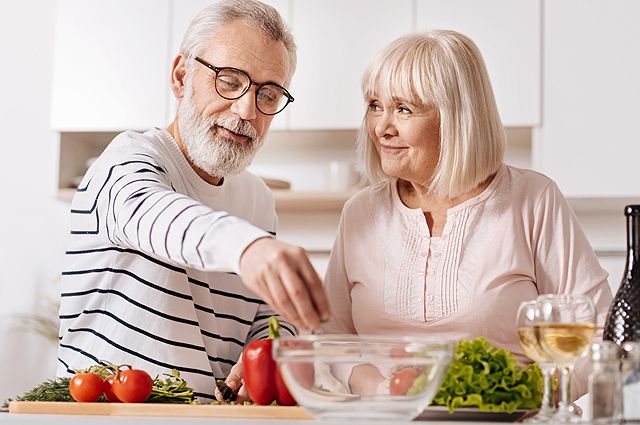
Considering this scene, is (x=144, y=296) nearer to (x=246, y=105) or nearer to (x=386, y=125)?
(x=246, y=105)

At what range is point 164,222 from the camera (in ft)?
4.08

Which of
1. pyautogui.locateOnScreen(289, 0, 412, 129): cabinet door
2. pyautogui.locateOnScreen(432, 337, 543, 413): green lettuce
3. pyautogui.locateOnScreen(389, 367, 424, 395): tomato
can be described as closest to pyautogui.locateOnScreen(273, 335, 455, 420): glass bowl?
pyautogui.locateOnScreen(389, 367, 424, 395): tomato

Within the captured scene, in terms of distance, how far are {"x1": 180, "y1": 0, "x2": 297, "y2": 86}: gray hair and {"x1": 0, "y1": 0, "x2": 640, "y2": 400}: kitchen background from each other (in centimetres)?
131

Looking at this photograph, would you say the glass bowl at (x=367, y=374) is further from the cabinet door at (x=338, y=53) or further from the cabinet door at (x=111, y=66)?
the cabinet door at (x=111, y=66)

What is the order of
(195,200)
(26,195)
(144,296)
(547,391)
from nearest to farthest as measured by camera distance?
(547,391) → (195,200) → (144,296) → (26,195)

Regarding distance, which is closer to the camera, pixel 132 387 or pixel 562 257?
pixel 132 387

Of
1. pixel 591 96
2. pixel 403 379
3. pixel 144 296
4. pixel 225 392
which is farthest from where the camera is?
pixel 591 96

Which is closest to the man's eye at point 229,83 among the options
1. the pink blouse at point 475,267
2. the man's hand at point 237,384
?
the pink blouse at point 475,267

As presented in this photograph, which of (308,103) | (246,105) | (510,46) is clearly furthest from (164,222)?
(510,46)

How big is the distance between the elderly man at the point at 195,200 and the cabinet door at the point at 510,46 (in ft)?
4.42

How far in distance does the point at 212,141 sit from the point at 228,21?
248 millimetres

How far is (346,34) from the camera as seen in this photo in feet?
10.8

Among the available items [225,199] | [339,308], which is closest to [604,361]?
[339,308]

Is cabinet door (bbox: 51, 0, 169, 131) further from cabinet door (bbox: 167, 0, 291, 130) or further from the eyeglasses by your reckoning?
the eyeglasses
